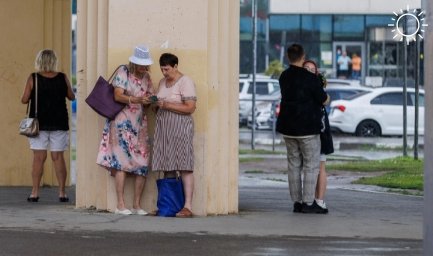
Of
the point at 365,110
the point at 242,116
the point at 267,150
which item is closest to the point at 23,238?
the point at 267,150

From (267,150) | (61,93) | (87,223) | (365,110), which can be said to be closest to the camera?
(87,223)

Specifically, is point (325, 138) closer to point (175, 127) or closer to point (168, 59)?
point (175, 127)

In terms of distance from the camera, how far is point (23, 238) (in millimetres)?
10523

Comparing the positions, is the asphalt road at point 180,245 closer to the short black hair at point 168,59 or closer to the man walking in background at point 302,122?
the short black hair at point 168,59

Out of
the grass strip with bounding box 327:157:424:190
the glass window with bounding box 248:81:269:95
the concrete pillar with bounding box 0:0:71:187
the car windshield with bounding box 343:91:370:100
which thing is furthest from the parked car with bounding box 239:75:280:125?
the concrete pillar with bounding box 0:0:71:187

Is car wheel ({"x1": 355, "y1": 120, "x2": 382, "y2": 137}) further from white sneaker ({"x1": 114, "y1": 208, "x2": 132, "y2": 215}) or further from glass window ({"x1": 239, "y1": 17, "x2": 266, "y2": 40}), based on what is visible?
white sneaker ({"x1": 114, "y1": 208, "x2": 132, "y2": 215})

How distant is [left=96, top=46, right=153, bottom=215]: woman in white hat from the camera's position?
40.3 ft

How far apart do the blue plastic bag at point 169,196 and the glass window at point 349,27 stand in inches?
1731

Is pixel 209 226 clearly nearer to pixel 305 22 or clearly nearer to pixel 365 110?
pixel 365 110

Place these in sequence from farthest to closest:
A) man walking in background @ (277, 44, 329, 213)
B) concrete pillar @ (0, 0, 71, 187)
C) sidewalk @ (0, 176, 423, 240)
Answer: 1. concrete pillar @ (0, 0, 71, 187)
2. man walking in background @ (277, 44, 329, 213)
3. sidewalk @ (0, 176, 423, 240)

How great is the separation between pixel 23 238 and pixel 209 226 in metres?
2.01

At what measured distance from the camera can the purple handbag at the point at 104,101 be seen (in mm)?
12273

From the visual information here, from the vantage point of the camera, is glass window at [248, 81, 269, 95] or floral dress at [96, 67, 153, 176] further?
glass window at [248, 81, 269, 95]

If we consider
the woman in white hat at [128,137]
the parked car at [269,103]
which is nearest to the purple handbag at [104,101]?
A: the woman in white hat at [128,137]
